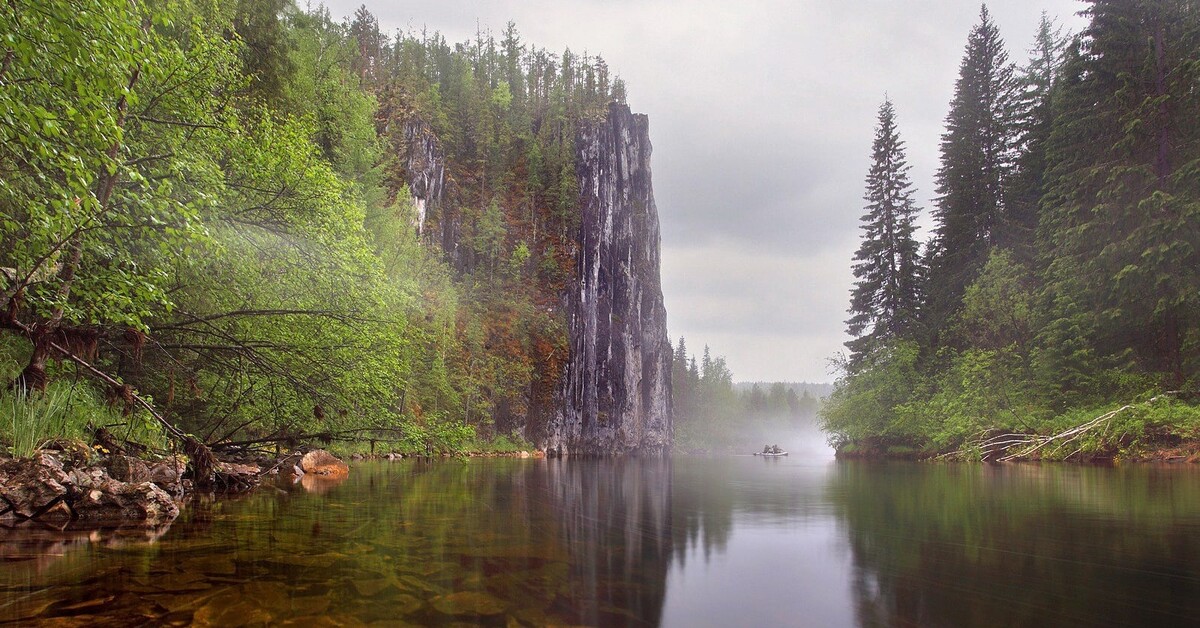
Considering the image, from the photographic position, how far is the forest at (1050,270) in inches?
849

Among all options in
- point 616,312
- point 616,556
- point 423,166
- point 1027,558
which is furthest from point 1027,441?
point 423,166

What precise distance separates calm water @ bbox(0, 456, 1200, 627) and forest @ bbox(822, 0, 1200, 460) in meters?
17.5

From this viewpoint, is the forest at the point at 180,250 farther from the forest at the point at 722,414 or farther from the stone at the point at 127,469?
A: the forest at the point at 722,414

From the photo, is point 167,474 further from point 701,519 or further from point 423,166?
point 423,166

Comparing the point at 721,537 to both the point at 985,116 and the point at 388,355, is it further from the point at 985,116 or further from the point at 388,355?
the point at 985,116

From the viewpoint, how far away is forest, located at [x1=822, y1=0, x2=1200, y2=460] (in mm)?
21562

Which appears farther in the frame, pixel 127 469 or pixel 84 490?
pixel 127 469

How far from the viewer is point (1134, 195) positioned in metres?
23.5

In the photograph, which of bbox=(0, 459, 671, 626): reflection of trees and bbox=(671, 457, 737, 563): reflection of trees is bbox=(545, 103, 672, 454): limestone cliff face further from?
bbox=(0, 459, 671, 626): reflection of trees

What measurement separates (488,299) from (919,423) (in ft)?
129

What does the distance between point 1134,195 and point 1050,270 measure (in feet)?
14.9

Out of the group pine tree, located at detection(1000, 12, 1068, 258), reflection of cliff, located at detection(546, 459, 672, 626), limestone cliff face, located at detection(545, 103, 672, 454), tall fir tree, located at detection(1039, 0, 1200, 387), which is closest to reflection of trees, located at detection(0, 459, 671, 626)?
reflection of cliff, located at detection(546, 459, 672, 626)

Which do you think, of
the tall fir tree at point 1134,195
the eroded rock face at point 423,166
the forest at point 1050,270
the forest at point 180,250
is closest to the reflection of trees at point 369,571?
the forest at point 180,250

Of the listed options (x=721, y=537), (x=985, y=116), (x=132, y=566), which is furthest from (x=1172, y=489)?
(x=985, y=116)
